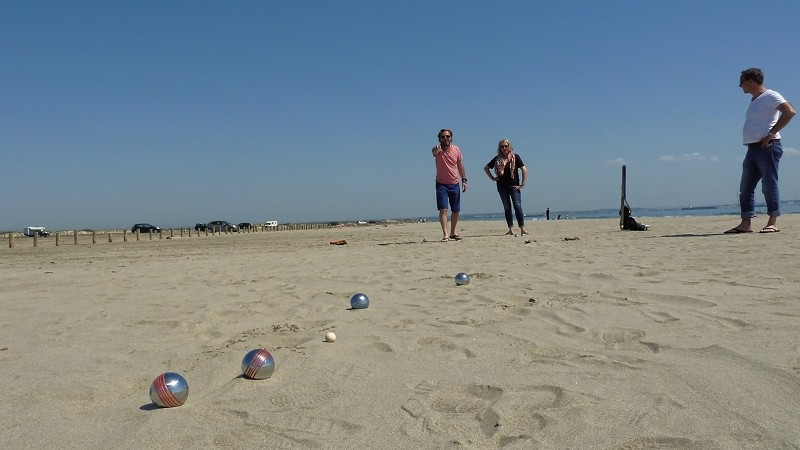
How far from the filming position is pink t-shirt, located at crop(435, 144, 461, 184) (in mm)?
10250

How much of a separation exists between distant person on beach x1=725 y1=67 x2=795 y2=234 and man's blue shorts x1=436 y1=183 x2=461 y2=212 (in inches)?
177

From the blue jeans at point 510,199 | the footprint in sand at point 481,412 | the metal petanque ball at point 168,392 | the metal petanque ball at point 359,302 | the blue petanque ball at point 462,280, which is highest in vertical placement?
the blue jeans at point 510,199

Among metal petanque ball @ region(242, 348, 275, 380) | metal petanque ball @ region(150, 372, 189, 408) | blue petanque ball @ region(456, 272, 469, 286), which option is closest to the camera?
metal petanque ball @ region(150, 372, 189, 408)

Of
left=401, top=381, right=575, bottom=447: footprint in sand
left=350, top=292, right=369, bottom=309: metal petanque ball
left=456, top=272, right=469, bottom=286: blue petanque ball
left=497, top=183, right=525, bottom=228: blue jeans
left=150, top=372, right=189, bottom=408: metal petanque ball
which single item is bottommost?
left=401, top=381, right=575, bottom=447: footprint in sand

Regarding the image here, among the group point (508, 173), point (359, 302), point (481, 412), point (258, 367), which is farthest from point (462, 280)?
point (508, 173)

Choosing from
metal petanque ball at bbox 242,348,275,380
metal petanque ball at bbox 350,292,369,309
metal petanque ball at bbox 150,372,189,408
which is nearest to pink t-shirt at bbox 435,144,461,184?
metal petanque ball at bbox 350,292,369,309

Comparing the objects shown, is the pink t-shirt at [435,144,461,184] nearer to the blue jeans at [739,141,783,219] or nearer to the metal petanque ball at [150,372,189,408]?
the blue jeans at [739,141,783,219]

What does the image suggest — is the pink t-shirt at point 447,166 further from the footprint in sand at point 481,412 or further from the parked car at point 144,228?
the parked car at point 144,228

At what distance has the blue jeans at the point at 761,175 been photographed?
26.2ft

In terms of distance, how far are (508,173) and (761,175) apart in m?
4.29

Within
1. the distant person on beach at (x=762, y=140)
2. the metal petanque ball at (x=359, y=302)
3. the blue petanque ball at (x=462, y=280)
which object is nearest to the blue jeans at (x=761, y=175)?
the distant person on beach at (x=762, y=140)

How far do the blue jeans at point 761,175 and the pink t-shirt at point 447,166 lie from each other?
461cm

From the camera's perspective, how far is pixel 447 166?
1023cm

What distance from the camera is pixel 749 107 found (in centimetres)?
823
